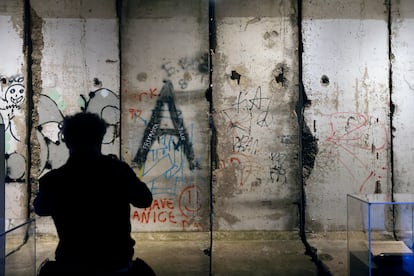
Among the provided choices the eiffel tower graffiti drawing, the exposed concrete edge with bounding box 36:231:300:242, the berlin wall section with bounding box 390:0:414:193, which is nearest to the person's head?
the eiffel tower graffiti drawing

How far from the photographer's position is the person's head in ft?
7.81

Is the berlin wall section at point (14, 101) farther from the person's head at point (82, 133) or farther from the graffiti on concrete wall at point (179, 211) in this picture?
the person's head at point (82, 133)

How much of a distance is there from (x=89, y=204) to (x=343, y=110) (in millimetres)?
5100

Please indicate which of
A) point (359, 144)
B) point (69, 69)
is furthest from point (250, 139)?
point (69, 69)

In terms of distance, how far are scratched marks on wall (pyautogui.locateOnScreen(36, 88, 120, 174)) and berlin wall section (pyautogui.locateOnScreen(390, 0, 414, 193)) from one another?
4194 mm

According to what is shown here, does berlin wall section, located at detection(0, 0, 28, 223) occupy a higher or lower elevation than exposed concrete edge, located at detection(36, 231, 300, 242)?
higher

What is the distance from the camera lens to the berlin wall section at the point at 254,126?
21.5 feet

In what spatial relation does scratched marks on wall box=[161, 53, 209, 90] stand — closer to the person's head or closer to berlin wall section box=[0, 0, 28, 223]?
berlin wall section box=[0, 0, 28, 223]

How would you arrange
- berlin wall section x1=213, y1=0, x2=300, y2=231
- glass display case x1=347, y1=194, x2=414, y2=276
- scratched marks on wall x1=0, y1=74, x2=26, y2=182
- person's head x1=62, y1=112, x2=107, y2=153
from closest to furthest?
person's head x1=62, y1=112, x2=107, y2=153 → glass display case x1=347, y1=194, x2=414, y2=276 → scratched marks on wall x1=0, y1=74, x2=26, y2=182 → berlin wall section x1=213, y1=0, x2=300, y2=231

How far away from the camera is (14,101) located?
6477 mm

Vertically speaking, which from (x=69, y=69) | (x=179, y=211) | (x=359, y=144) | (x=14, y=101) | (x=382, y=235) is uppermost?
(x=69, y=69)

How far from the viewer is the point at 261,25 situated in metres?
6.61

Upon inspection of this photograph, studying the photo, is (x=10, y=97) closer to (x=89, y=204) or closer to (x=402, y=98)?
(x=89, y=204)

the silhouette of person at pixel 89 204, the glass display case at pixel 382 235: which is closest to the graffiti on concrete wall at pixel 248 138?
the glass display case at pixel 382 235
